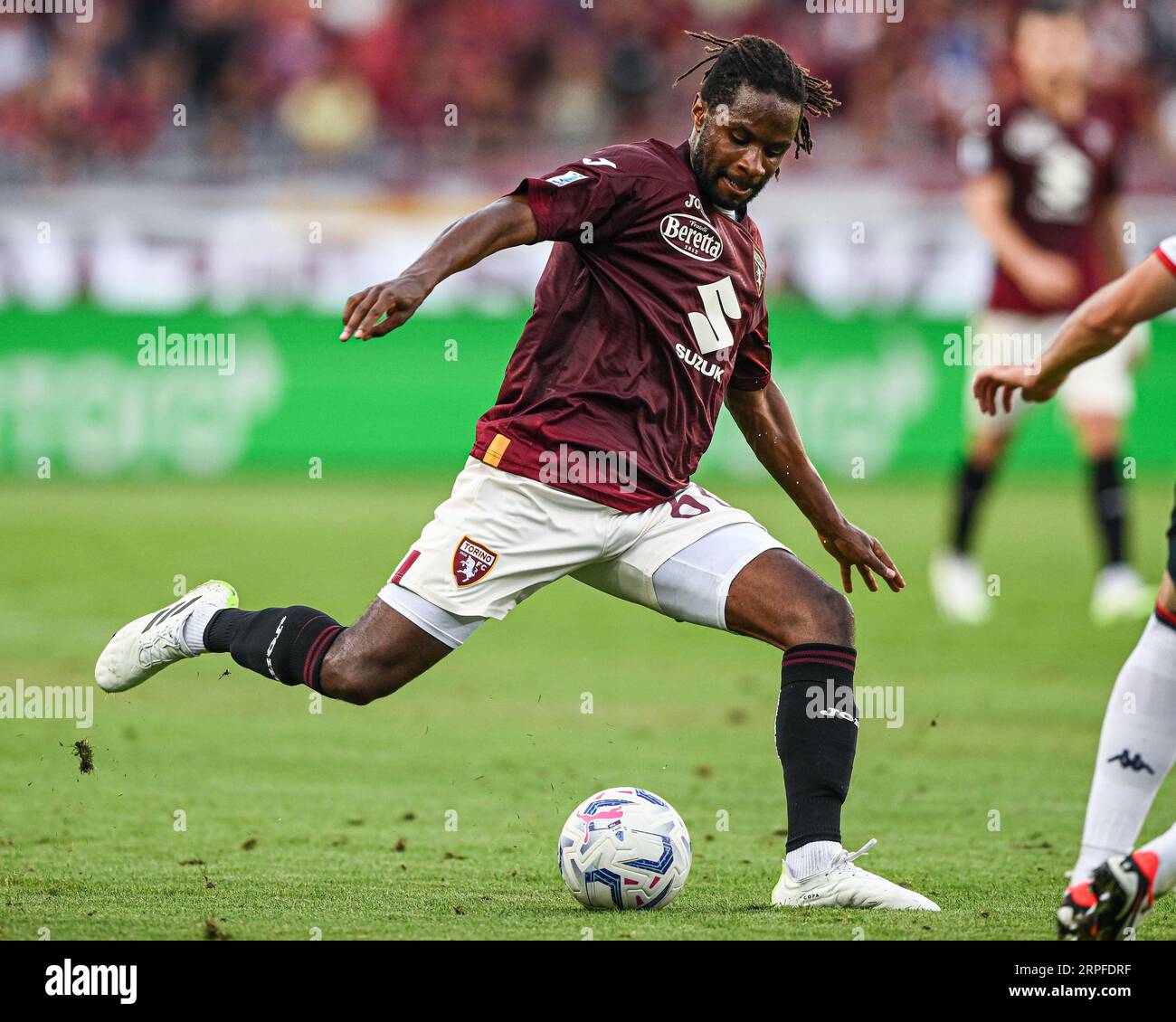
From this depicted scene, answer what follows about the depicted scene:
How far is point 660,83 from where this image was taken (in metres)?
21.3

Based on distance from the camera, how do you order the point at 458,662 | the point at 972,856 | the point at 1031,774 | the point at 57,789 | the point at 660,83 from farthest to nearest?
the point at 660,83
the point at 458,662
the point at 1031,774
the point at 57,789
the point at 972,856

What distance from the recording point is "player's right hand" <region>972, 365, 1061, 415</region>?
4.57m

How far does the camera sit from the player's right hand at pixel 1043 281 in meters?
11.6

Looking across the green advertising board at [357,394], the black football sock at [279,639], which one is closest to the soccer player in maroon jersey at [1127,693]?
the black football sock at [279,639]

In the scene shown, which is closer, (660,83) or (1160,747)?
(1160,747)

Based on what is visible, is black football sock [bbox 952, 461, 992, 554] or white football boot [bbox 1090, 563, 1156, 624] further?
black football sock [bbox 952, 461, 992, 554]

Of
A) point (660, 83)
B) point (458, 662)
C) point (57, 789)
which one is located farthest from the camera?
point (660, 83)

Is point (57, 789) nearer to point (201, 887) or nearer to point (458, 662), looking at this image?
point (201, 887)

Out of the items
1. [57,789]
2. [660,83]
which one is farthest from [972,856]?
[660,83]

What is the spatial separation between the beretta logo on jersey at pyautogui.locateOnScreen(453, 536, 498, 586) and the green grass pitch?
0.91 meters

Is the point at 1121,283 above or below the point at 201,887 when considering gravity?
above

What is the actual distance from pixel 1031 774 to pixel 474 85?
50.9ft

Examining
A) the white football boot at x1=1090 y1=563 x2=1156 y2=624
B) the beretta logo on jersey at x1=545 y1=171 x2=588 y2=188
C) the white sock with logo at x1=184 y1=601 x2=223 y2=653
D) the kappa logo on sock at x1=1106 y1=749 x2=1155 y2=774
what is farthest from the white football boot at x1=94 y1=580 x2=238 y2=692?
the white football boot at x1=1090 y1=563 x2=1156 y2=624

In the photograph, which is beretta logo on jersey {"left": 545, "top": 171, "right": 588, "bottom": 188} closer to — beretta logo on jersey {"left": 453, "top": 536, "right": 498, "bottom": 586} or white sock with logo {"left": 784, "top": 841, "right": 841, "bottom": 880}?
beretta logo on jersey {"left": 453, "top": 536, "right": 498, "bottom": 586}
